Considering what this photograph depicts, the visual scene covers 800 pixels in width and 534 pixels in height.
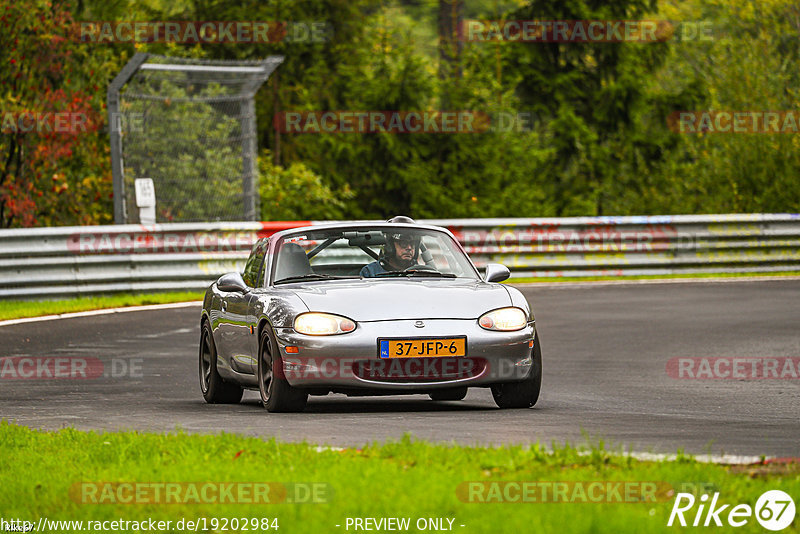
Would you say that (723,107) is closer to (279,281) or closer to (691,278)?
(691,278)

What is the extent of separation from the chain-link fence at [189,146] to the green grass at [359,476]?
15.2m

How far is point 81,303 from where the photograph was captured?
2125 cm

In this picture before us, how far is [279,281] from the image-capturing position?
11.3 metres

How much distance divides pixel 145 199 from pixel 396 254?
1211cm

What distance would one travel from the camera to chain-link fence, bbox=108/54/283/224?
2362 cm

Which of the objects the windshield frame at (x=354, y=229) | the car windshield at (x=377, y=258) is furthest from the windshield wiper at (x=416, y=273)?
the windshield frame at (x=354, y=229)

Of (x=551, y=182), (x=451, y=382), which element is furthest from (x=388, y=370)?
(x=551, y=182)

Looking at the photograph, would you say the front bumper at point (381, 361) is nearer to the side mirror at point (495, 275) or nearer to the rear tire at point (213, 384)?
the side mirror at point (495, 275)

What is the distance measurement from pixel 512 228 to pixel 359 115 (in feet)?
41.6

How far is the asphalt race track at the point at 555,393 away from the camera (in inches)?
350

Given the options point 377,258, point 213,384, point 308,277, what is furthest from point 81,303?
point 308,277

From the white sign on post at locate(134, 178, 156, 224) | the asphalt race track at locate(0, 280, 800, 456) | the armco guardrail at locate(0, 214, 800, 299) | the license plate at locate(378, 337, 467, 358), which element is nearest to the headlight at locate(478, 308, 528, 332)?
the license plate at locate(378, 337, 467, 358)

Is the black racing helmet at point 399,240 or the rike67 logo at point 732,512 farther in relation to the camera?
the black racing helmet at point 399,240

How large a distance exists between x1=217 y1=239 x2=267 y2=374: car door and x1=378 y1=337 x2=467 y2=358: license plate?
1270mm
